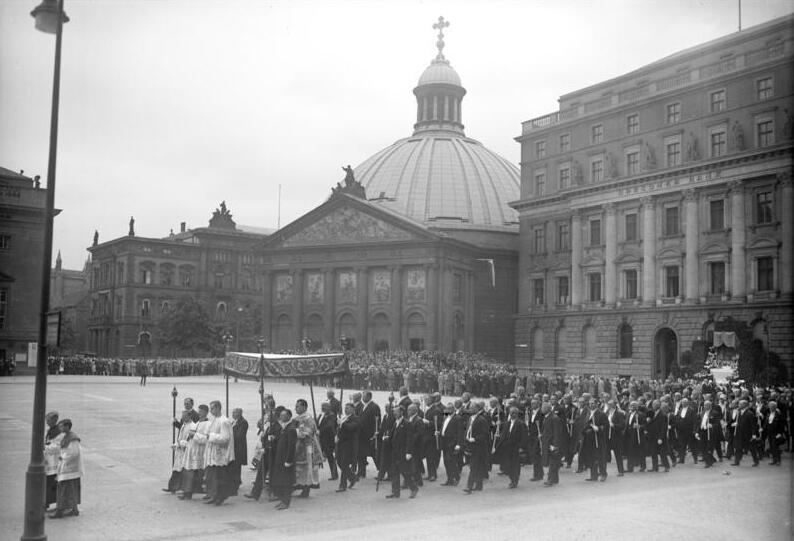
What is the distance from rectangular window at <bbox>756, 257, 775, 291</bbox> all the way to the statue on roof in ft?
232

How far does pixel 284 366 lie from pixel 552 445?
6.55 metres

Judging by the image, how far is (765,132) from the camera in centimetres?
4572

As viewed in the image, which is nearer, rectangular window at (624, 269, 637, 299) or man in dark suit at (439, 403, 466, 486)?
man in dark suit at (439, 403, 466, 486)

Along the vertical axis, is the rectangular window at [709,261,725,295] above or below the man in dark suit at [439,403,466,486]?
above

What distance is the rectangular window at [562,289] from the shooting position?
6053cm

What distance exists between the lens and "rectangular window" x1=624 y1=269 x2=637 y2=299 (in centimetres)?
5476

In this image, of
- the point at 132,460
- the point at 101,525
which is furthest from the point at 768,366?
the point at 101,525

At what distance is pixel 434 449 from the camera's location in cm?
1848

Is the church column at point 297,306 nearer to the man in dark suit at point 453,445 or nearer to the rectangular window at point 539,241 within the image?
the rectangular window at point 539,241

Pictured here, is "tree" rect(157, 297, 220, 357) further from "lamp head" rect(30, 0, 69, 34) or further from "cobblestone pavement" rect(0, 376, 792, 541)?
"lamp head" rect(30, 0, 69, 34)

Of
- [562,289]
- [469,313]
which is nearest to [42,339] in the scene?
[562,289]

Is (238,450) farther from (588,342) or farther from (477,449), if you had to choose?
(588,342)

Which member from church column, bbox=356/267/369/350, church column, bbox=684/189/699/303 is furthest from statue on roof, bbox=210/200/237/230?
church column, bbox=684/189/699/303

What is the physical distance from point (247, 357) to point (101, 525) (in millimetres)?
6882
